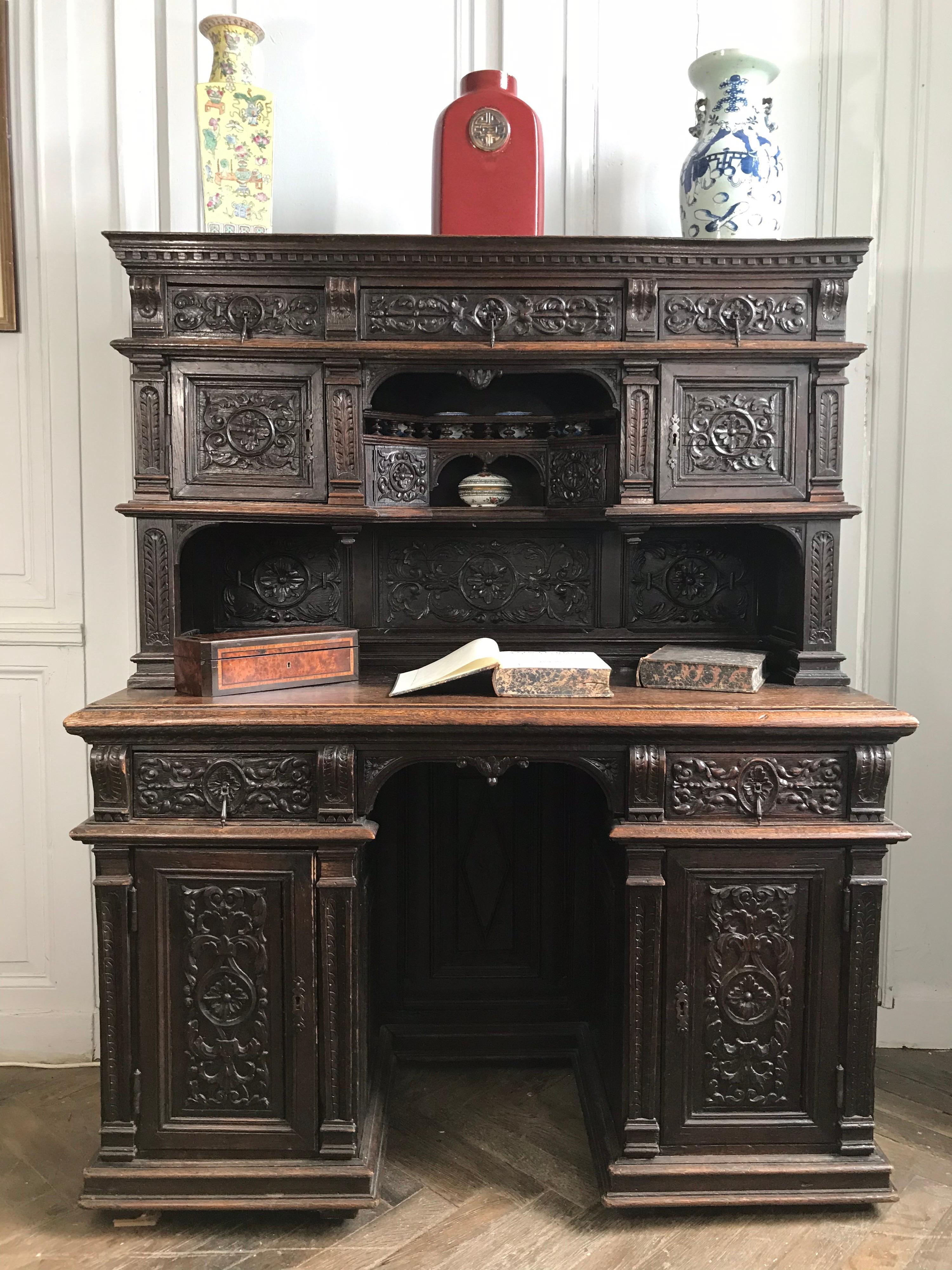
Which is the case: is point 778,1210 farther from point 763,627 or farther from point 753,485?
point 753,485

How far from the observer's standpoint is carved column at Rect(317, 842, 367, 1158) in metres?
1.99

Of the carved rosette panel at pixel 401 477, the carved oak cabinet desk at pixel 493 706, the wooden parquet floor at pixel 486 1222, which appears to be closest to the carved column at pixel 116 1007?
the carved oak cabinet desk at pixel 493 706

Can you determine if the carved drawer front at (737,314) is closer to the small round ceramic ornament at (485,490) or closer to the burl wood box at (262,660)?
the small round ceramic ornament at (485,490)

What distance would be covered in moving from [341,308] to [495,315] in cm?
38

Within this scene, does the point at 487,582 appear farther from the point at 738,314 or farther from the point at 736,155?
the point at 736,155

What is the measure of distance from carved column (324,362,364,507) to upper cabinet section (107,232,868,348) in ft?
0.27

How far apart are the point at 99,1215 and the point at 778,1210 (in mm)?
1599

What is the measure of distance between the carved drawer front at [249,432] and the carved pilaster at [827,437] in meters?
1.23

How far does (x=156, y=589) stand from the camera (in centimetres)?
220

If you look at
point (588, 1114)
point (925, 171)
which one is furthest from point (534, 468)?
point (588, 1114)

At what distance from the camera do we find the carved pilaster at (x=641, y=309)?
7.11 feet

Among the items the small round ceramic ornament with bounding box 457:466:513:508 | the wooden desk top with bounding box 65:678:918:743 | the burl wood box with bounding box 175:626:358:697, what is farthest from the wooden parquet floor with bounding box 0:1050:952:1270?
the small round ceramic ornament with bounding box 457:466:513:508

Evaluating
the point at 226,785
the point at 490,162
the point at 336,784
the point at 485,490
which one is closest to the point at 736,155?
the point at 490,162

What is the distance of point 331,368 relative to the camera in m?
2.17
